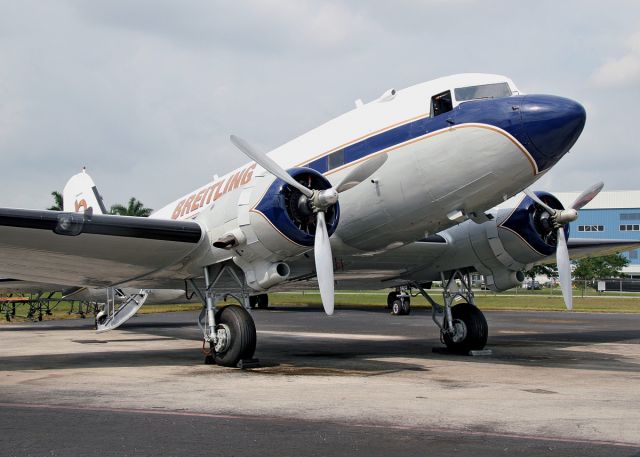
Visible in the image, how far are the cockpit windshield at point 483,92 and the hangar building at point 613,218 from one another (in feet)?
357

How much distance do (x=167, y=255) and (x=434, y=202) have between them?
217 inches

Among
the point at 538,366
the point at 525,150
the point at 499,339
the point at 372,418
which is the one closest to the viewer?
the point at 372,418

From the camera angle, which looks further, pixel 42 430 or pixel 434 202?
pixel 434 202

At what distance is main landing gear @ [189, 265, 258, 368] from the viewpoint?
1307 cm

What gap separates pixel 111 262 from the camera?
14.1m

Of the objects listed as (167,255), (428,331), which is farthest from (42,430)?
(428,331)

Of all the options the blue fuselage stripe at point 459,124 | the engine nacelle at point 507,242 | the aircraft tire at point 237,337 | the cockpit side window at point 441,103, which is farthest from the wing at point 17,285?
the cockpit side window at point 441,103

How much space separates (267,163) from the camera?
12.0 metres

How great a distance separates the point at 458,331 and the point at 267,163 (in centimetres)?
718

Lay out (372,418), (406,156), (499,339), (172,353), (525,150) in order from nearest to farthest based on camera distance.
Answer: (372,418) → (525,150) → (406,156) → (172,353) → (499,339)

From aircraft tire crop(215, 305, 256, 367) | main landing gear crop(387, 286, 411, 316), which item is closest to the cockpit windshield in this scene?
aircraft tire crop(215, 305, 256, 367)

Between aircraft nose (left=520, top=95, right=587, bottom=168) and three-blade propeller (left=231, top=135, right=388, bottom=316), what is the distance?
2664 millimetres

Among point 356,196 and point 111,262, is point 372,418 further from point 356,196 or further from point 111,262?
point 111,262

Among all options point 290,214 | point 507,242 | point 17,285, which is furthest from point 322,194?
point 17,285
